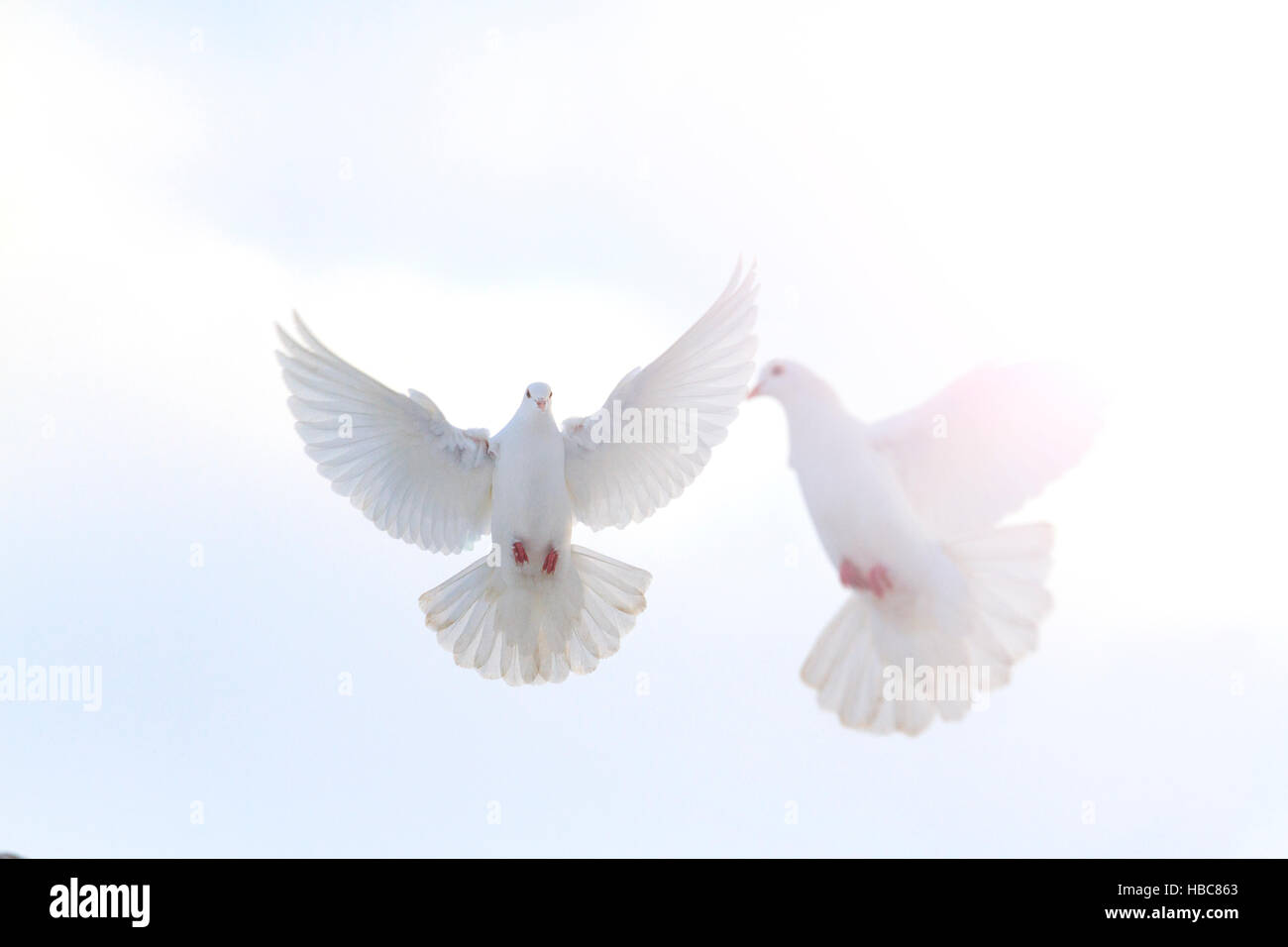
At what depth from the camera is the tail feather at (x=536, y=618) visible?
827 centimetres

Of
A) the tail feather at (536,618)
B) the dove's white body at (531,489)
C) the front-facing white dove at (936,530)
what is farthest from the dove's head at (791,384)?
the tail feather at (536,618)

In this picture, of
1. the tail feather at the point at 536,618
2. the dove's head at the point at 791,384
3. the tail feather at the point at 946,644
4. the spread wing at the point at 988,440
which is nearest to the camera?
the spread wing at the point at 988,440

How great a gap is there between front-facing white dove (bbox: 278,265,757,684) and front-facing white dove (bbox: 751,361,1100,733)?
843 millimetres

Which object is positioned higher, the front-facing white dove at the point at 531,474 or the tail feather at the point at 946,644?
the front-facing white dove at the point at 531,474

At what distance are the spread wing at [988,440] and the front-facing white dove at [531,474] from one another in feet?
3.72

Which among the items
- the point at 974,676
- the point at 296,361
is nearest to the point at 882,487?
the point at 974,676

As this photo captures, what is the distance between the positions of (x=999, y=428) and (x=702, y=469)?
81.2 inches

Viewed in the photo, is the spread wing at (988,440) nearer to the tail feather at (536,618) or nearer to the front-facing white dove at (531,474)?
the front-facing white dove at (531,474)

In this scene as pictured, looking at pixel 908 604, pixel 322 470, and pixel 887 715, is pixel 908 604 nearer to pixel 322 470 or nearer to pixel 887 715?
pixel 887 715

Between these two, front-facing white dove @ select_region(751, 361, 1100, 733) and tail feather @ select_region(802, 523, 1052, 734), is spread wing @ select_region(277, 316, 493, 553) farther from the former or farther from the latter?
tail feather @ select_region(802, 523, 1052, 734)

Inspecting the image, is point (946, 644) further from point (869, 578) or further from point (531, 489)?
point (531, 489)

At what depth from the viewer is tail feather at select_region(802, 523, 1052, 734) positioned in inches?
267

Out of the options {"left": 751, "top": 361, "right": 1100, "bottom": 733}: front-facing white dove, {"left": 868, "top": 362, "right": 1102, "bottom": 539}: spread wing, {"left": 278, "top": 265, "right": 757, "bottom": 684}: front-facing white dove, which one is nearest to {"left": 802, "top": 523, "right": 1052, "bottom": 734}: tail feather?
{"left": 751, "top": 361, "right": 1100, "bottom": 733}: front-facing white dove

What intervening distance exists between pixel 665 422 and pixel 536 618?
5.03 feet
